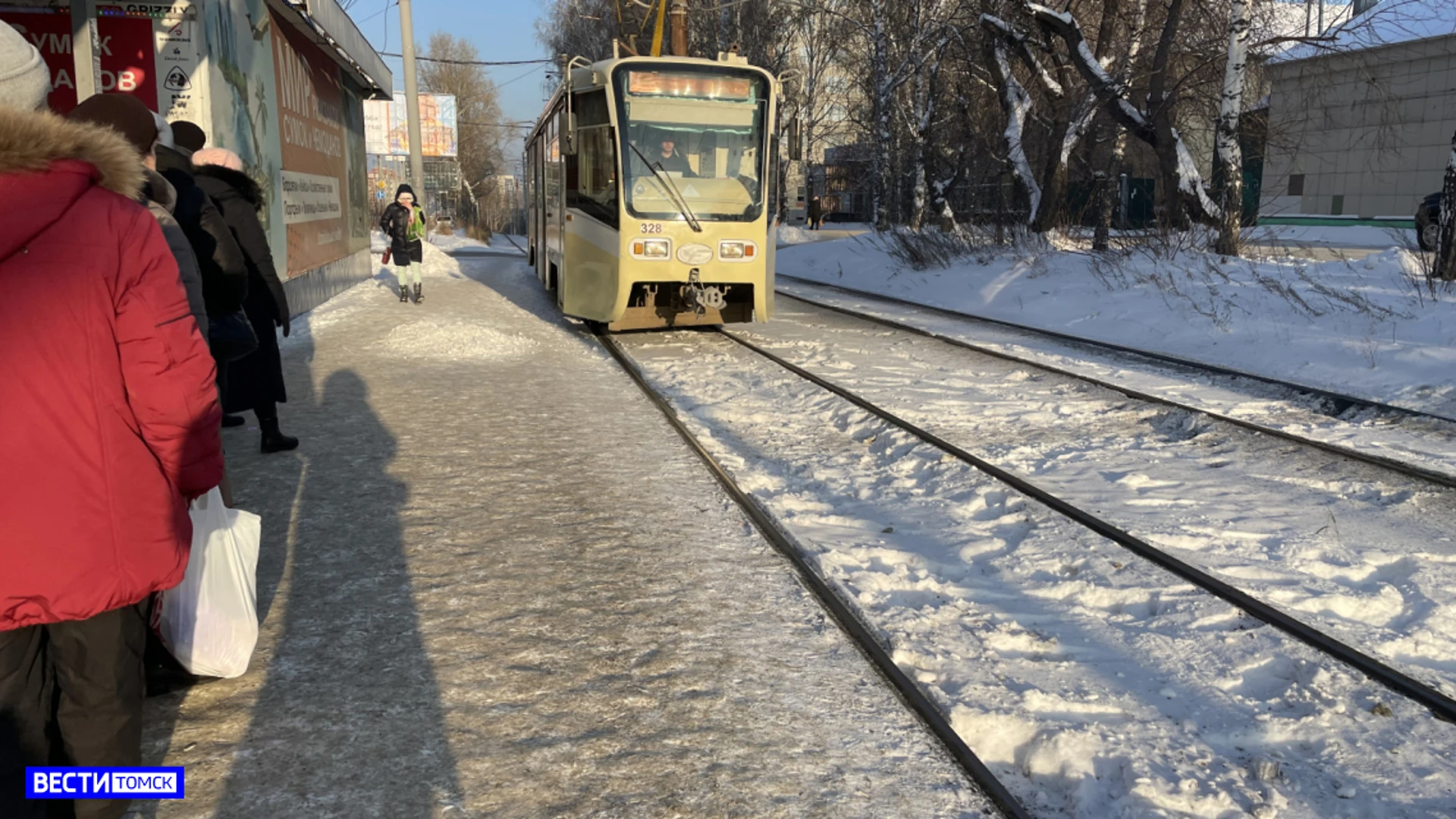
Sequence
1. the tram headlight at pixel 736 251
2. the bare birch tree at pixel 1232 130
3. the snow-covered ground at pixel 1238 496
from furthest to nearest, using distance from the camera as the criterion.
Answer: the bare birch tree at pixel 1232 130 → the tram headlight at pixel 736 251 → the snow-covered ground at pixel 1238 496

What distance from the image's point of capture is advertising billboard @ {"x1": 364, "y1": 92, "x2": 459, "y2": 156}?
52906mm

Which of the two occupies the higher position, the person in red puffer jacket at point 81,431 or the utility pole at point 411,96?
the utility pole at point 411,96

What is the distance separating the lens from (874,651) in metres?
3.57

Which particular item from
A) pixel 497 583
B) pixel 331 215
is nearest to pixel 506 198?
pixel 331 215

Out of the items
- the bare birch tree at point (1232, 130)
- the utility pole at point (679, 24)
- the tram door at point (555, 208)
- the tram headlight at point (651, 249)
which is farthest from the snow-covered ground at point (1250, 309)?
the utility pole at point (679, 24)

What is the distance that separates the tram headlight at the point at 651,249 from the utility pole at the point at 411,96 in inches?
576

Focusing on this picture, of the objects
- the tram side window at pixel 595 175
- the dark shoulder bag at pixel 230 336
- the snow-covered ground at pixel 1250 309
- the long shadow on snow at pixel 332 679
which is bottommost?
the long shadow on snow at pixel 332 679

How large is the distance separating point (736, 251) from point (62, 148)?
938 centimetres

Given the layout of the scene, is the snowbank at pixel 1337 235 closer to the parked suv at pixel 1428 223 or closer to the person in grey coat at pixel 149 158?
the parked suv at pixel 1428 223

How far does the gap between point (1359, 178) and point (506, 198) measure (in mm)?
79827

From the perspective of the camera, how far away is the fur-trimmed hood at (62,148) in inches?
75.8

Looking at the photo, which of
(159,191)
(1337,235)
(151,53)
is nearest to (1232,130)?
(151,53)

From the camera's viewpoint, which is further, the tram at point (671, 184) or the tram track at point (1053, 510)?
the tram at point (671, 184)

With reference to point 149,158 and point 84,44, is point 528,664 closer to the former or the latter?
point 149,158
